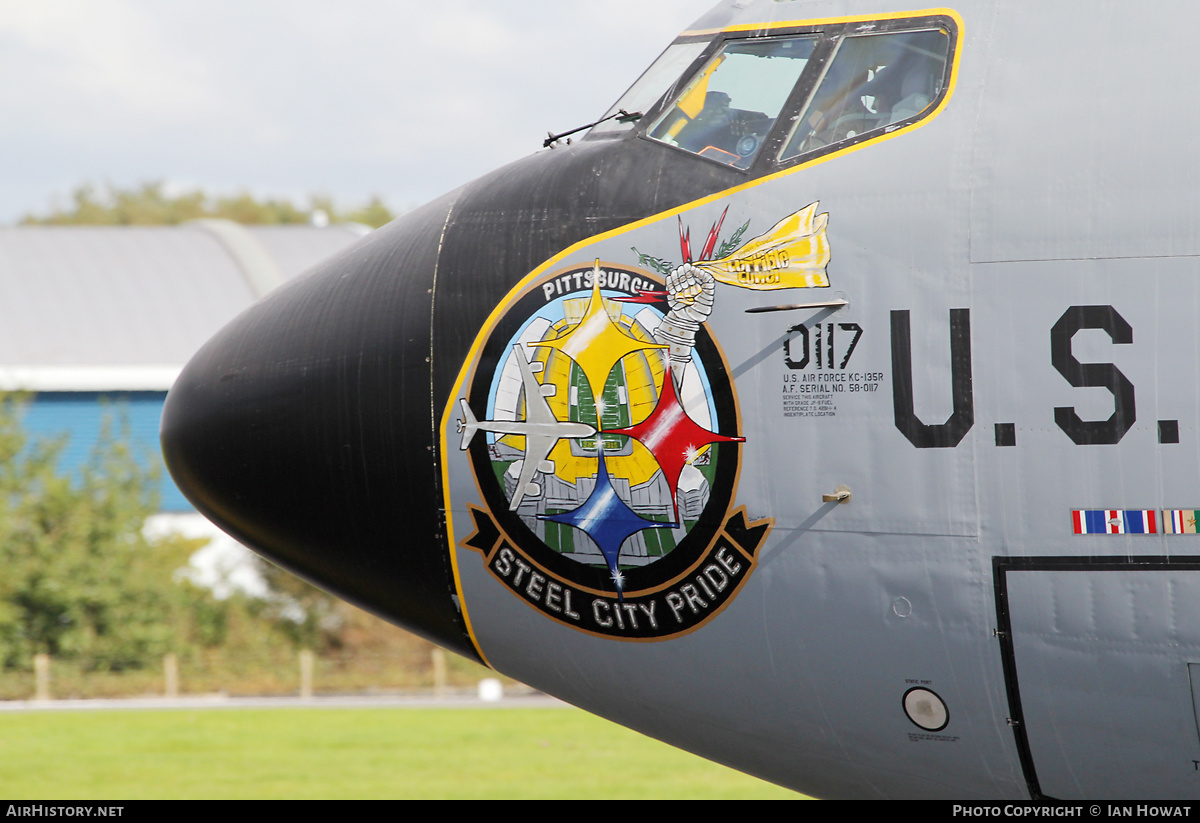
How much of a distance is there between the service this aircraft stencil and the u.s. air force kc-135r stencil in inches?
0.6

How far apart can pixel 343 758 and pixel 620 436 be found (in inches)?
608

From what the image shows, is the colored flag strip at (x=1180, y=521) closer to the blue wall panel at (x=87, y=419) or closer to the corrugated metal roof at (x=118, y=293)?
the blue wall panel at (x=87, y=419)

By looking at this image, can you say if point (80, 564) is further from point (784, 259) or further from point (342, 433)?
point (784, 259)

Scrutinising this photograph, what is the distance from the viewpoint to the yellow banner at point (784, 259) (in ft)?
17.5

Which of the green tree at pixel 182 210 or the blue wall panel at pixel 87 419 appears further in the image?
the green tree at pixel 182 210

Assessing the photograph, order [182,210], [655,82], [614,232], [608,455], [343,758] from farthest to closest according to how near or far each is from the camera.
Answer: [182,210]
[343,758]
[655,82]
[614,232]
[608,455]

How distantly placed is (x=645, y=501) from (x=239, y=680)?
2876cm

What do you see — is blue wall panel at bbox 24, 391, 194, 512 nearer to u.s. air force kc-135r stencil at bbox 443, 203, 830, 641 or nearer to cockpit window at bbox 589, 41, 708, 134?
cockpit window at bbox 589, 41, 708, 134

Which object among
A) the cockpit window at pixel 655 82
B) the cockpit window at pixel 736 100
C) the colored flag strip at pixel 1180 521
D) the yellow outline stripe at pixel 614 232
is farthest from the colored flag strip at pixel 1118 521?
the cockpit window at pixel 655 82

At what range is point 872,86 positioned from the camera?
5492 millimetres

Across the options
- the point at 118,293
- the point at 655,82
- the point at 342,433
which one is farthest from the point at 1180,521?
the point at 118,293

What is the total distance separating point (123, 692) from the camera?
30.7 m
